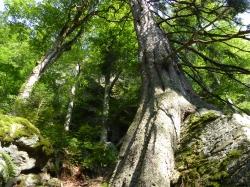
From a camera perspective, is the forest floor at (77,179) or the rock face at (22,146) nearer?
the rock face at (22,146)

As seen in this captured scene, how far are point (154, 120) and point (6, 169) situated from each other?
2.74 meters

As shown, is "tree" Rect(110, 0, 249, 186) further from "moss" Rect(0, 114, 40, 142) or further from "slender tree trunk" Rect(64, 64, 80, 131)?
"slender tree trunk" Rect(64, 64, 80, 131)

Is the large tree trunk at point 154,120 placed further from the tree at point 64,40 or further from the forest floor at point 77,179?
the tree at point 64,40

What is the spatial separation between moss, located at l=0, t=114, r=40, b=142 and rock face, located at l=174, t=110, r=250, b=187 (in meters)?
3.79

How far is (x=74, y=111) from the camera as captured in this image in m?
24.0

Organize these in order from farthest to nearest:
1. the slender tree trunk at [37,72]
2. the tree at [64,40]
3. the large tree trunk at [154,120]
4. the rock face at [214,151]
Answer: the tree at [64,40] < the slender tree trunk at [37,72] < the large tree trunk at [154,120] < the rock face at [214,151]

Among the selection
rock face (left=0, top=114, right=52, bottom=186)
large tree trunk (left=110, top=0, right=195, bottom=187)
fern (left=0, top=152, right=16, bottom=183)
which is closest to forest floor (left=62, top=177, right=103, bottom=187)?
rock face (left=0, top=114, right=52, bottom=186)

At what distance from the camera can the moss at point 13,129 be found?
6.36m

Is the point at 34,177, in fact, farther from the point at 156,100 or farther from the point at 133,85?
the point at 133,85

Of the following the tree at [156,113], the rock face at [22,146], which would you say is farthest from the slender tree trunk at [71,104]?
the tree at [156,113]

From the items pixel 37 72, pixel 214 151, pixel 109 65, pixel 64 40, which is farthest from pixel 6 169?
pixel 109 65

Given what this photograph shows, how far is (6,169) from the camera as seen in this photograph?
5.25m

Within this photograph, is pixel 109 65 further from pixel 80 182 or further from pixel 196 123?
pixel 196 123

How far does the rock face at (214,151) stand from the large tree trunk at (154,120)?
0.14 metres
